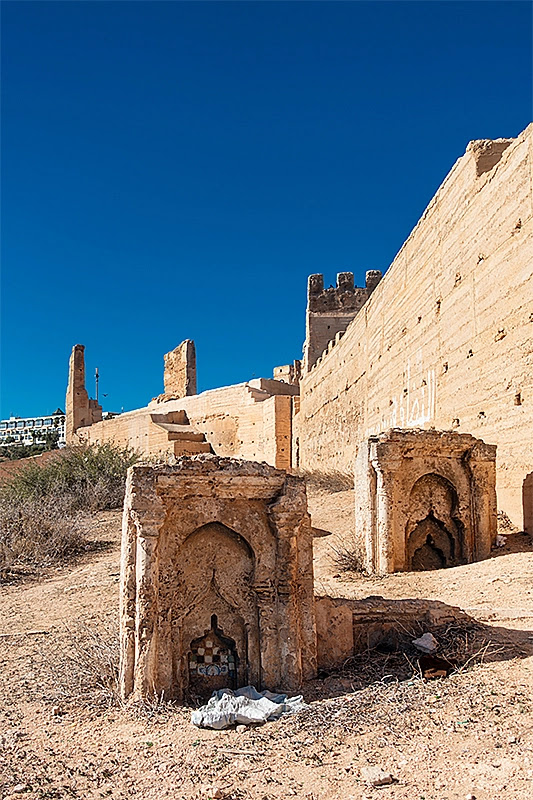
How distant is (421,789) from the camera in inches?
107

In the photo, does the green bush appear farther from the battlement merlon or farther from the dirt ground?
the battlement merlon

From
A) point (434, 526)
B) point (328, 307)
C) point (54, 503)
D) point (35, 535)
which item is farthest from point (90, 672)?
point (328, 307)

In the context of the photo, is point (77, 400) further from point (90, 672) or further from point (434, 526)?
point (90, 672)

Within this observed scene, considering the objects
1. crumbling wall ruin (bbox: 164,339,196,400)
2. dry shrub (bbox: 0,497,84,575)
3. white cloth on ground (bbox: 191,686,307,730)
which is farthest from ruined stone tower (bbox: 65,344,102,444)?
white cloth on ground (bbox: 191,686,307,730)

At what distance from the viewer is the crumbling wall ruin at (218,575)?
3953 mm

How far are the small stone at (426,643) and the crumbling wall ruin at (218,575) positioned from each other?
0.80 metres

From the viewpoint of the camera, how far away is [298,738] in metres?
3.37

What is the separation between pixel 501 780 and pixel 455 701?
2.90 ft

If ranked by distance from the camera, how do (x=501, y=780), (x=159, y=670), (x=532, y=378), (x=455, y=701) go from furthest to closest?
(x=532, y=378) → (x=159, y=670) → (x=455, y=701) → (x=501, y=780)

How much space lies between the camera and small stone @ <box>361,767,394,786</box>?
9.23ft

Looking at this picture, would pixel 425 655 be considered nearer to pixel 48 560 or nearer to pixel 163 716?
pixel 163 716

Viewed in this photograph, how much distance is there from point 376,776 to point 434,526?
215 inches

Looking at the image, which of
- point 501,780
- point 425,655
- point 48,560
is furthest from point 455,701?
point 48,560

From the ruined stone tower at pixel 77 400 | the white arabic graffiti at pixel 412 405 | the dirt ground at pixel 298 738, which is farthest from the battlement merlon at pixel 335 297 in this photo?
the dirt ground at pixel 298 738
